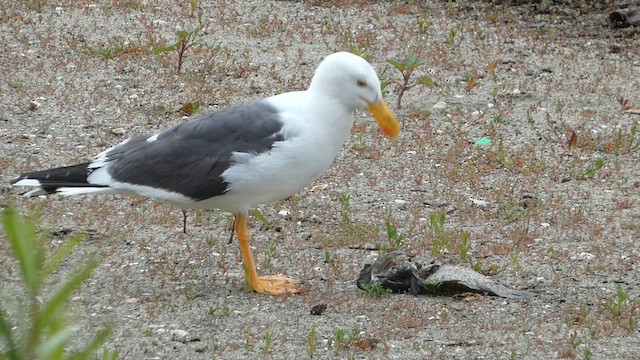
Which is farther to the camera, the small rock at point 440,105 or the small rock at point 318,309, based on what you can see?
the small rock at point 440,105

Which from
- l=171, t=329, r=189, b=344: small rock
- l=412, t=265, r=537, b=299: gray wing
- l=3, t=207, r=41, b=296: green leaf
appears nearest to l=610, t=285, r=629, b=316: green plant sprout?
l=412, t=265, r=537, b=299: gray wing

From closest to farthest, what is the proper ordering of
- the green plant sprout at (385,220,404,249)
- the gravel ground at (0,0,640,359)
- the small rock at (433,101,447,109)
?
the gravel ground at (0,0,640,359) < the green plant sprout at (385,220,404,249) < the small rock at (433,101,447,109)

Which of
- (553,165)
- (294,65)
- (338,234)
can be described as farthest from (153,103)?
(553,165)

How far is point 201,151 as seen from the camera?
4828 millimetres

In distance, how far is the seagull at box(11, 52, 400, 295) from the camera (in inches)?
183

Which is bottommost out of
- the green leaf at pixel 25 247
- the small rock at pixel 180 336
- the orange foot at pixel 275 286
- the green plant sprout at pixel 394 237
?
the small rock at pixel 180 336

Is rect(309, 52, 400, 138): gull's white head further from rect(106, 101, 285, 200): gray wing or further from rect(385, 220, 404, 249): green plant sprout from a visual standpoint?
rect(385, 220, 404, 249): green plant sprout

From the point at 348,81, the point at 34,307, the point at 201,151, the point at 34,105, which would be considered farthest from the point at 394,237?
the point at 34,307

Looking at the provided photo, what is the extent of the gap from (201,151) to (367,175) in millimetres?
2060

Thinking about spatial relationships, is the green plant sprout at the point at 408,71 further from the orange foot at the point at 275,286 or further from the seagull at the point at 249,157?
the orange foot at the point at 275,286

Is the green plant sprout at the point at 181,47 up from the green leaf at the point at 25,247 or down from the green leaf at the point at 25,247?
up

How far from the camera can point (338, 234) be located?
571 cm

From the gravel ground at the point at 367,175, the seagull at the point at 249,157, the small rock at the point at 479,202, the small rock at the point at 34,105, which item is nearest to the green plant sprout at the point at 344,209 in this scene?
the gravel ground at the point at 367,175

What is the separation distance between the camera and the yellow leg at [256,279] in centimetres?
482
